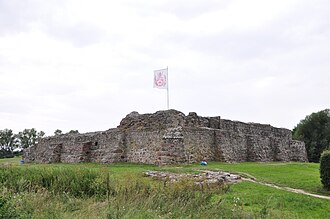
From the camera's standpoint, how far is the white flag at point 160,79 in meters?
23.0

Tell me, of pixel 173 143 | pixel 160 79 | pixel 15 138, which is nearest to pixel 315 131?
pixel 160 79

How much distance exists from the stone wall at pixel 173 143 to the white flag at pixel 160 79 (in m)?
2.48

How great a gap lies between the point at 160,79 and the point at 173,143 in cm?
631

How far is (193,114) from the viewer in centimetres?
2209

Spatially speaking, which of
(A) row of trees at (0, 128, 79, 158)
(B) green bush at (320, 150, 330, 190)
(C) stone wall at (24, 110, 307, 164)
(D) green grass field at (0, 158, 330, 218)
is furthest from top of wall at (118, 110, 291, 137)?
(A) row of trees at (0, 128, 79, 158)

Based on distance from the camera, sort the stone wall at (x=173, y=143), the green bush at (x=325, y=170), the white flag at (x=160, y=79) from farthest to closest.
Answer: the white flag at (x=160, y=79), the stone wall at (x=173, y=143), the green bush at (x=325, y=170)

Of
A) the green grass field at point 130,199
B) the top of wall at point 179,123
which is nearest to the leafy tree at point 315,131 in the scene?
the top of wall at point 179,123

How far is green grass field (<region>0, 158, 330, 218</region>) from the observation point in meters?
6.57

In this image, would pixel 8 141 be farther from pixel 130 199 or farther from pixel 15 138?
pixel 130 199

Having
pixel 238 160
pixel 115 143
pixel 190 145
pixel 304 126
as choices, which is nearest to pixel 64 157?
pixel 115 143

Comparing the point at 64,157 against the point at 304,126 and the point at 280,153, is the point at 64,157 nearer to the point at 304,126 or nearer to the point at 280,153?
the point at 280,153

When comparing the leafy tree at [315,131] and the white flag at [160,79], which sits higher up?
the white flag at [160,79]

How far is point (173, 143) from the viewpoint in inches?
715

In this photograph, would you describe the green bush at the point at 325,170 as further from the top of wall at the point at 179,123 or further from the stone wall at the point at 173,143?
the top of wall at the point at 179,123
